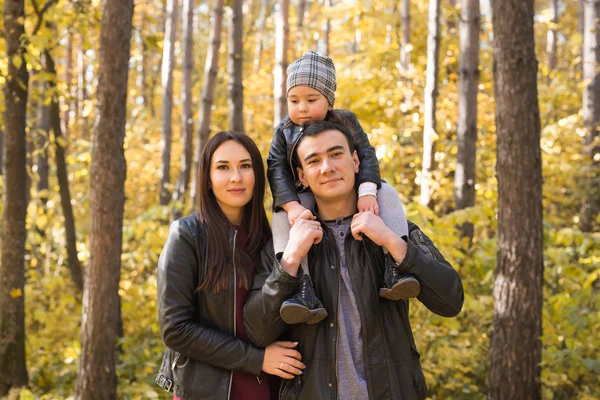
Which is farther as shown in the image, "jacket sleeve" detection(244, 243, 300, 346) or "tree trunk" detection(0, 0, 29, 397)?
"tree trunk" detection(0, 0, 29, 397)

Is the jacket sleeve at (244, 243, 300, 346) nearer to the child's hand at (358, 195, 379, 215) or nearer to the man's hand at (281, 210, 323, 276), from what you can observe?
the man's hand at (281, 210, 323, 276)

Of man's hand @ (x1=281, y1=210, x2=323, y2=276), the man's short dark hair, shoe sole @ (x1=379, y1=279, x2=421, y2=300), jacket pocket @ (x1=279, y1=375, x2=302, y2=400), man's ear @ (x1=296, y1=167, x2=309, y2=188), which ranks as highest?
the man's short dark hair

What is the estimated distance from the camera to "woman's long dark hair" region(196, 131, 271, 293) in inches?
98.9

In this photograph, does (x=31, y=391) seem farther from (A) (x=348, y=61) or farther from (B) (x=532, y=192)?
(A) (x=348, y=61)

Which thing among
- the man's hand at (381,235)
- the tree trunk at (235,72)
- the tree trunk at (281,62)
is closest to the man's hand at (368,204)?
the man's hand at (381,235)

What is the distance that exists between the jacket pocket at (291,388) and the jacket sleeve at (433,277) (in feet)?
1.92

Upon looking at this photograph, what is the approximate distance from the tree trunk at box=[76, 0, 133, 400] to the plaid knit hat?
8.19ft

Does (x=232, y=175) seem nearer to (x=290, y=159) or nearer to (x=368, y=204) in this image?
(x=290, y=159)

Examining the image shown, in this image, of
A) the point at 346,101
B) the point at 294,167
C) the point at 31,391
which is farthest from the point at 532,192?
the point at 346,101

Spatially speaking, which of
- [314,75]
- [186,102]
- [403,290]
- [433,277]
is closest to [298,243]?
[403,290]

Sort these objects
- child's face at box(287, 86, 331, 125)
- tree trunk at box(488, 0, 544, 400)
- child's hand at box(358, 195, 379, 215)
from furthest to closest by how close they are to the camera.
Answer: tree trunk at box(488, 0, 544, 400)
child's face at box(287, 86, 331, 125)
child's hand at box(358, 195, 379, 215)

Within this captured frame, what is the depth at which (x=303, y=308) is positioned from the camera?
7.32 feet

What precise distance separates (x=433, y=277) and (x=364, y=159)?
0.65 meters

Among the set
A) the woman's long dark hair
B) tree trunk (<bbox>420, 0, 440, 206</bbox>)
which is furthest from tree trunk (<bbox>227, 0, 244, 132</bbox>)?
the woman's long dark hair
